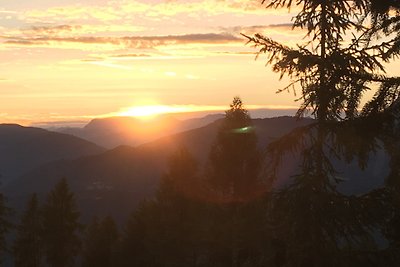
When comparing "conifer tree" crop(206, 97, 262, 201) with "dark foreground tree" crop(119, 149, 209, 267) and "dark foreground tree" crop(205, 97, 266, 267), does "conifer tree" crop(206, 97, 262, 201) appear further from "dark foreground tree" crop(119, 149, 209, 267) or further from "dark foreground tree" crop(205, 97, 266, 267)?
"dark foreground tree" crop(119, 149, 209, 267)

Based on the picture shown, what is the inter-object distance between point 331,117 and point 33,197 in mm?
33978

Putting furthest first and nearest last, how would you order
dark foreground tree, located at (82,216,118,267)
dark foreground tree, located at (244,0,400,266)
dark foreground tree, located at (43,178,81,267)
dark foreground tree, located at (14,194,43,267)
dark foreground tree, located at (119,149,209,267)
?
dark foreground tree, located at (14,194,43,267), dark foreground tree, located at (82,216,118,267), dark foreground tree, located at (43,178,81,267), dark foreground tree, located at (119,149,209,267), dark foreground tree, located at (244,0,400,266)

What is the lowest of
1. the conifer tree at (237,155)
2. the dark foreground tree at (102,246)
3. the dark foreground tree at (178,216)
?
the dark foreground tree at (102,246)

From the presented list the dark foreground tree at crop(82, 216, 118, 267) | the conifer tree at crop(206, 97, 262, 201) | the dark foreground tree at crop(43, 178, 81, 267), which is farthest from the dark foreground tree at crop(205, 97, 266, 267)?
the dark foreground tree at crop(43, 178, 81, 267)

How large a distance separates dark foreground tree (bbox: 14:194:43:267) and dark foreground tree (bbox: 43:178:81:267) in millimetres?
2395

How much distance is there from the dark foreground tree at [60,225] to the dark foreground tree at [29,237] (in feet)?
7.86

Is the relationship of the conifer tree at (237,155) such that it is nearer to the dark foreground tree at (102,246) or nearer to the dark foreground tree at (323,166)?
the dark foreground tree at (323,166)

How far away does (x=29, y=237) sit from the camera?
41.9 m

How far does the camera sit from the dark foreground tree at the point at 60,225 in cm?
3866

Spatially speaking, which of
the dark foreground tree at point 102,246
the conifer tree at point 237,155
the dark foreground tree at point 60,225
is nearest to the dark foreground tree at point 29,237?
the dark foreground tree at point 60,225

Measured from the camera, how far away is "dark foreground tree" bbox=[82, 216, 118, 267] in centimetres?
3975

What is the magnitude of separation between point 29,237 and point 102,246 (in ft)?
22.1

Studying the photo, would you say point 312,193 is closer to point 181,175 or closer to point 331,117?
point 331,117

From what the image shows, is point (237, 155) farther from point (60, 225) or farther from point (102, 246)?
point (102, 246)
